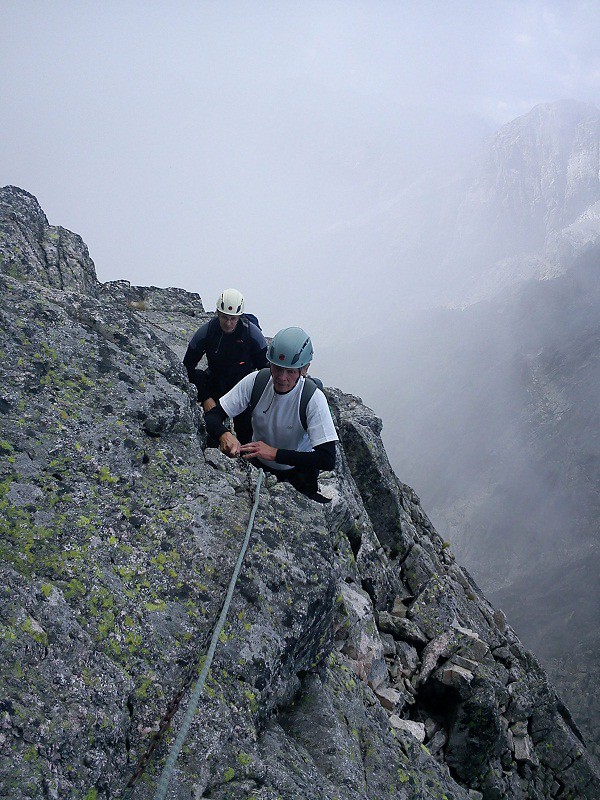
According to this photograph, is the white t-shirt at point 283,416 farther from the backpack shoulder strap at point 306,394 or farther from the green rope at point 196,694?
the green rope at point 196,694

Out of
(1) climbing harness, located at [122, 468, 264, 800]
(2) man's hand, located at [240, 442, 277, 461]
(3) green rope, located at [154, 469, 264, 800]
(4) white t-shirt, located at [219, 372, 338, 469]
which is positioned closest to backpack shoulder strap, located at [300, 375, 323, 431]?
(4) white t-shirt, located at [219, 372, 338, 469]

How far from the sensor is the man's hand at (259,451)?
7.79m

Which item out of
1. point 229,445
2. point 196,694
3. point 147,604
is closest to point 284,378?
point 229,445

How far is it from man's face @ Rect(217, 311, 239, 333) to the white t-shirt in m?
3.37

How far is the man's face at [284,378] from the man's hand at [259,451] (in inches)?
37.2

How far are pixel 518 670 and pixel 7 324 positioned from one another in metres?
18.4

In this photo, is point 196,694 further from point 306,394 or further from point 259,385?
point 259,385

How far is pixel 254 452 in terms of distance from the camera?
7.82 metres

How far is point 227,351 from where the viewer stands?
11.4 meters

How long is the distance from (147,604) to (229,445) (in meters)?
3.06

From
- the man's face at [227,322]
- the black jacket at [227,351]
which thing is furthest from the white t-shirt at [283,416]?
the man's face at [227,322]

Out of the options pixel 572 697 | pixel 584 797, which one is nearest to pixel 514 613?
pixel 572 697

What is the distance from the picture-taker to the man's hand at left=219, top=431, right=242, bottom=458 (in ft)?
25.2

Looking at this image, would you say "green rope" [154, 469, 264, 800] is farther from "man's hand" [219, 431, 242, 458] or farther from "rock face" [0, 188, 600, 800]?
"man's hand" [219, 431, 242, 458]
